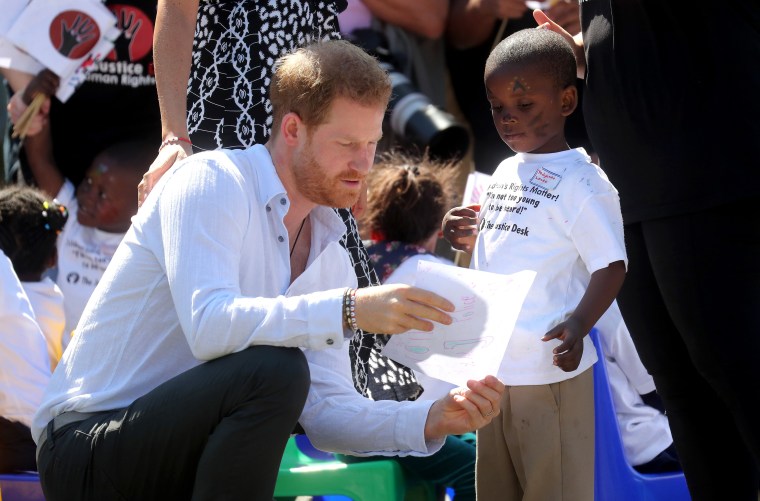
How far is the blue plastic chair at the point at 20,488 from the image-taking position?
10.2ft

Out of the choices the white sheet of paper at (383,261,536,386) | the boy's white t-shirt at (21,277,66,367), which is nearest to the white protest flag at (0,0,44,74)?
the boy's white t-shirt at (21,277,66,367)

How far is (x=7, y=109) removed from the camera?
5043 millimetres

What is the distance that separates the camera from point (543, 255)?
2754 millimetres

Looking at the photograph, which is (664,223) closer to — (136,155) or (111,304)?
(111,304)

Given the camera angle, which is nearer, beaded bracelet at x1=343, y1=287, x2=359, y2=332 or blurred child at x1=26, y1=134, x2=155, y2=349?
beaded bracelet at x1=343, y1=287, x2=359, y2=332

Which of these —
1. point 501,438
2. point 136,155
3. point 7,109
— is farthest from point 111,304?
point 7,109

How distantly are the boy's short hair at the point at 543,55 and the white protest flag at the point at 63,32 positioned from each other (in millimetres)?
2315

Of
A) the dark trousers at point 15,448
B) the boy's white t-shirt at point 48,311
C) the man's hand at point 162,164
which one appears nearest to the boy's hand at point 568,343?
the man's hand at point 162,164

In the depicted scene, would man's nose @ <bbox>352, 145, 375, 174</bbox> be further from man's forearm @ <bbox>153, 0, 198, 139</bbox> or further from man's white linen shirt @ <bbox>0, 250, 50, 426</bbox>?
man's white linen shirt @ <bbox>0, 250, 50, 426</bbox>

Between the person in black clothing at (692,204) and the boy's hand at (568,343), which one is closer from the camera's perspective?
the person in black clothing at (692,204)

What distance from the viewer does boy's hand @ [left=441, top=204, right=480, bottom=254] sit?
297 cm

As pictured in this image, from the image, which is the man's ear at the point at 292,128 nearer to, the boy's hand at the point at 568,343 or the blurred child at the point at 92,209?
the boy's hand at the point at 568,343

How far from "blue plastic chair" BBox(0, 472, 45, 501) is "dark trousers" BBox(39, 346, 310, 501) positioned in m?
0.94

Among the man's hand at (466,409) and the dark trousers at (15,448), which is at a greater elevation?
the man's hand at (466,409)
